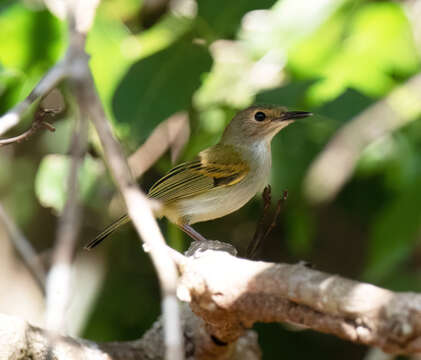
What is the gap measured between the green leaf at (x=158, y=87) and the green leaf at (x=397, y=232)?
141cm

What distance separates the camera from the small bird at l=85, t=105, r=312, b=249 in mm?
4477

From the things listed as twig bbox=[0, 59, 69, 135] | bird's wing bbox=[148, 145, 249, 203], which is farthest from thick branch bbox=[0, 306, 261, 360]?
twig bbox=[0, 59, 69, 135]

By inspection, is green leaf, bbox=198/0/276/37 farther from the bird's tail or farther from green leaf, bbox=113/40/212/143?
the bird's tail

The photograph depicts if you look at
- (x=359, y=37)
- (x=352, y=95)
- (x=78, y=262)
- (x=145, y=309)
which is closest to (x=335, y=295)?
(x=352, y=95)

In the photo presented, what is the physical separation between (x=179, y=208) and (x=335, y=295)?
7.63 feet

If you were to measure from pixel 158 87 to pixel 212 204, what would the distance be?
80 centimetres

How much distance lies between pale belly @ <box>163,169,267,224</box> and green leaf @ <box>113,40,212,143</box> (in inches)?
25.9

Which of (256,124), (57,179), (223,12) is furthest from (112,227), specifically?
(256,124)

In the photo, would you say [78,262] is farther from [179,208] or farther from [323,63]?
[323,63]

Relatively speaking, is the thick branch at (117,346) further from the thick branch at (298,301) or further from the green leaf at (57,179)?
the green leaf at (57,179)

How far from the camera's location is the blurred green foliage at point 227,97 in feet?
13.6

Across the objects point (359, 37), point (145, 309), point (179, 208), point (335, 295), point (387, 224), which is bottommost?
point (145, 309)

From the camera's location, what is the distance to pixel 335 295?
2.27 m

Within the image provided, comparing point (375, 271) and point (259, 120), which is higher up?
point (259, 120)
